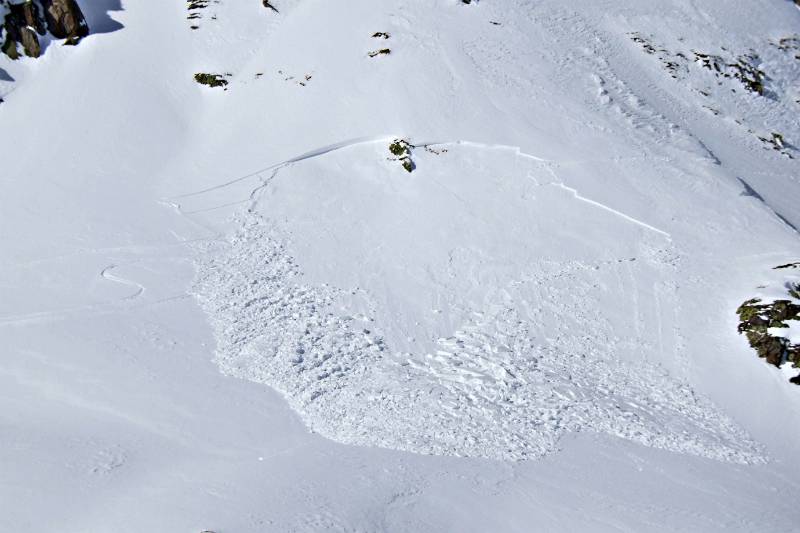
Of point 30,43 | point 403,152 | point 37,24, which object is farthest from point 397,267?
point 37,24

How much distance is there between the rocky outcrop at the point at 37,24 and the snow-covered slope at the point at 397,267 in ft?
1.65

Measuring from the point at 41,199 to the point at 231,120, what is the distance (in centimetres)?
595

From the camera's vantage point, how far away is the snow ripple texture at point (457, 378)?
12.0 metres

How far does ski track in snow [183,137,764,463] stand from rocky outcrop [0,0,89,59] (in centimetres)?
1187

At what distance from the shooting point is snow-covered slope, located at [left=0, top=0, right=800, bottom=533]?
10.7 metres

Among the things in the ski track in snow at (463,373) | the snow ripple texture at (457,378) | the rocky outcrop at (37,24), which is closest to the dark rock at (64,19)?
the rocky outcrop at (37,24)

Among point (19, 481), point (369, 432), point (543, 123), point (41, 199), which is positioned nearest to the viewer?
point (19, 481)

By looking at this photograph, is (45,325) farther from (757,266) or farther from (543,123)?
(757,266)

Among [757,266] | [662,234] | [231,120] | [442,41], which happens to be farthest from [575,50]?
[231,120]

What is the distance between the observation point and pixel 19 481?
9898 millimetres

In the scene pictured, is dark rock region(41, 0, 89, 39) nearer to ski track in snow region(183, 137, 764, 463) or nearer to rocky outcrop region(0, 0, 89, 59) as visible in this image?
rocky outcrop region(0, 0, 89, 59)

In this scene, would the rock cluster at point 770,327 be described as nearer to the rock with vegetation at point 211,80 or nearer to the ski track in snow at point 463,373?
the ski track in snow at point 463,373

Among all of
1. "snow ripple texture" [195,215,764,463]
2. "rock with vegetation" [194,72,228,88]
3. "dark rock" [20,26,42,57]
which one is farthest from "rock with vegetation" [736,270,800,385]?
"dark rock" [20,26,42,57]

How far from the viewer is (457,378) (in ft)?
43.3
